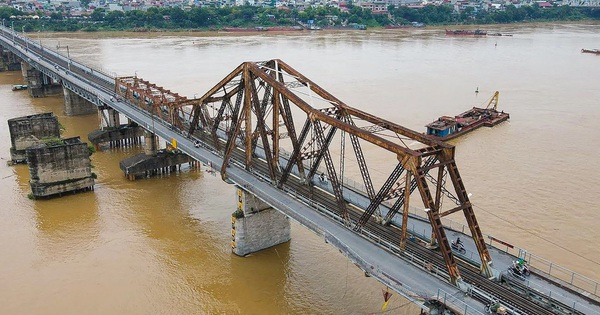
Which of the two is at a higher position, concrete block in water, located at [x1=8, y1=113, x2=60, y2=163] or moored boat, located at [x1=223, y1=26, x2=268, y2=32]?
moored boat, located at [x1=223, y1=26, x2=268, y2=32]

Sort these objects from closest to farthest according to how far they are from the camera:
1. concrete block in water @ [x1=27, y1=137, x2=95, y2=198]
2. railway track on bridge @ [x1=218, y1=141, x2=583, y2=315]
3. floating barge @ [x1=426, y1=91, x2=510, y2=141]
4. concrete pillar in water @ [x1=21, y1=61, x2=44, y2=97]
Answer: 1. railway track on bridge @ [x1=218, y1=141, x2=583, y2=315]
2. concrete block in water @ [x1=27, y1=137, x2=95, y2=198]
3. floating barge @ [x1=426, y1=91, x2=510, y2=141]
4. concrete pillar in water @ [x1=21, y1=61, x2=44, y2=97]

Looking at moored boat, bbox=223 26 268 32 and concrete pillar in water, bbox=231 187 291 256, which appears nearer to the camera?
concrete pillar in water, bbox=231 187 291 256

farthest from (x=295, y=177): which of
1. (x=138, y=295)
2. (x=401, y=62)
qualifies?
(x=401, y=62)

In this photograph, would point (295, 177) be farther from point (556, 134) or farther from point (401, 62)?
point (401, 62)

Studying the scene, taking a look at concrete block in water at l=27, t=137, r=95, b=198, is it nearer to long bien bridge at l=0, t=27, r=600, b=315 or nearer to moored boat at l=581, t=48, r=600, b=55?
long bien bridge at l=0, t=27, r=600, b=315

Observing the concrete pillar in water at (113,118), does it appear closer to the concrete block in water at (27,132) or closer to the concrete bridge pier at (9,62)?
the concrete block in water at (27,132)

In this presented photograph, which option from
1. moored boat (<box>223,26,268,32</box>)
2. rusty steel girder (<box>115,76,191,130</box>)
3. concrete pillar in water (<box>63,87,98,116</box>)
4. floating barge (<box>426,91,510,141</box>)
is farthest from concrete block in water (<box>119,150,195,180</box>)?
moored boat (<box>223,26,268,32</box>)

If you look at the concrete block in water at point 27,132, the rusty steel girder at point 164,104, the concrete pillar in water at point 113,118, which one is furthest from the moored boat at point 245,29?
the concrete block in water at point 27,132
